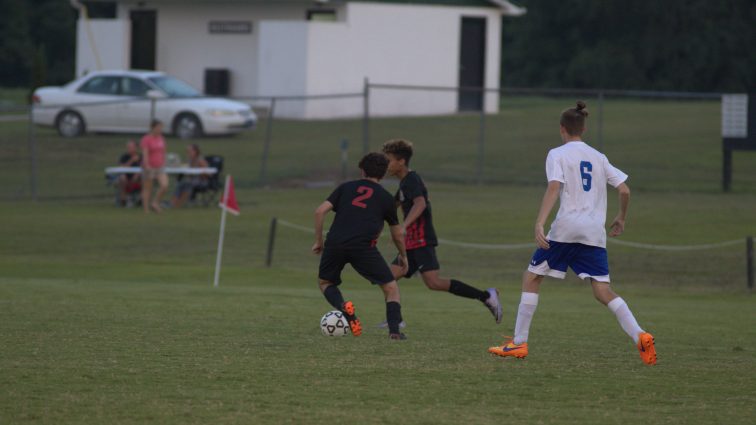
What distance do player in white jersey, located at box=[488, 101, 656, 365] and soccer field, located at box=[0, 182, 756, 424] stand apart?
1.38 ft

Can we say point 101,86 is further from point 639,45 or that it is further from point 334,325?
point 639,45

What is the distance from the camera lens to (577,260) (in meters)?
8.66

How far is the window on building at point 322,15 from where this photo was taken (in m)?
39.4

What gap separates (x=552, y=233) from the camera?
860cm

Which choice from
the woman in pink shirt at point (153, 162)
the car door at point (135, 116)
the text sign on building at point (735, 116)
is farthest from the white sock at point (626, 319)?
the car door at point (135, 116)

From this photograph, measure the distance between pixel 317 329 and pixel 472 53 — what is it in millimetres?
32358

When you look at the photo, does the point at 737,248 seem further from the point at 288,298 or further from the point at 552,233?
the point at 552,233

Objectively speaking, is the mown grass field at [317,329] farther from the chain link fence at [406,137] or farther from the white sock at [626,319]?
the chain link fence at [406,137]

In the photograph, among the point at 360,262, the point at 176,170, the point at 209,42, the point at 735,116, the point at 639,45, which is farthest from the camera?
the point at 639,45

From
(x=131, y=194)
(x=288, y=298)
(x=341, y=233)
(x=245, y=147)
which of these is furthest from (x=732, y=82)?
(x=341, y=233)

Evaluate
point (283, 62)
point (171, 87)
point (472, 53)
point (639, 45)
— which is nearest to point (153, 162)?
point (171, 87)

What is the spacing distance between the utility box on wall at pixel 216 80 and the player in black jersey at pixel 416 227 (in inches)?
1136

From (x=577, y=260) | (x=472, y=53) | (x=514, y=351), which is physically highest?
(x=472, y=53)

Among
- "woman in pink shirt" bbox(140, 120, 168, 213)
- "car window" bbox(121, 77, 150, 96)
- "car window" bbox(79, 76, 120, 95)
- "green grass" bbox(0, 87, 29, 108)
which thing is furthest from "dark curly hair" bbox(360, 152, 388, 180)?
"green grass" bbox(0, 87, 29, 108)
